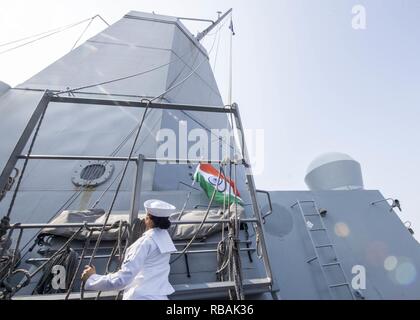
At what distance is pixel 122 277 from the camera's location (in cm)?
131

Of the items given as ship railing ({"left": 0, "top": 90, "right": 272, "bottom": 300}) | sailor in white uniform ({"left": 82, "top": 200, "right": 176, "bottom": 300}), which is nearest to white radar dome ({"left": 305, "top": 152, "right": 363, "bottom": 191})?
ship railing ({"left": 0, "top": 90, "right": 272, "bottom": 300})

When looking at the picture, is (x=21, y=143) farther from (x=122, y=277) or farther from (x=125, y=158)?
(x=122, y=277)

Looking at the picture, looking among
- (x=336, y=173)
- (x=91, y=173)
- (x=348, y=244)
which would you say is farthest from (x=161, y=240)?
(x=336, y=173)

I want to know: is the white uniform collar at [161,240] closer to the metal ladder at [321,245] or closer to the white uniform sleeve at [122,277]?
the white uniform sleeve at [122,277]

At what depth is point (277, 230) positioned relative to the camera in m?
3.58

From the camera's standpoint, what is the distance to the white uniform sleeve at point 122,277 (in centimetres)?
130

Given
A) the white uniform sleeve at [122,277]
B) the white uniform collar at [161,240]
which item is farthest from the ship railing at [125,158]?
the white uniform sleeve at [122,277]

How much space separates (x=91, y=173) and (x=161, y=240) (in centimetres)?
250

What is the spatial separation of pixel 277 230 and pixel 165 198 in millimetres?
1706

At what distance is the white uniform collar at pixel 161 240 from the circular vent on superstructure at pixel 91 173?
2.16 m

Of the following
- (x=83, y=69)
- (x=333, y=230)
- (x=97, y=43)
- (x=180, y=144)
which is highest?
(x=97, y=43)
